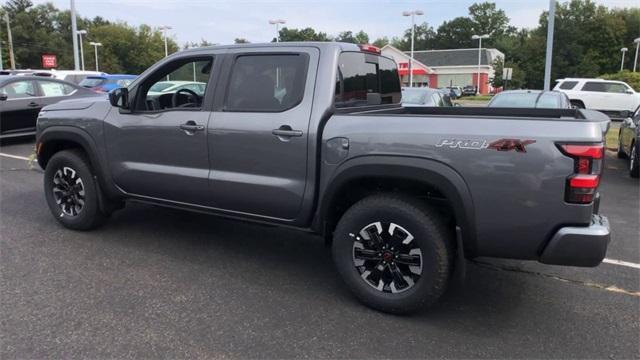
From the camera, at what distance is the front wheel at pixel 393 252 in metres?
3.46

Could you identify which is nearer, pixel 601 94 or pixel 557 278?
pixel 557 278

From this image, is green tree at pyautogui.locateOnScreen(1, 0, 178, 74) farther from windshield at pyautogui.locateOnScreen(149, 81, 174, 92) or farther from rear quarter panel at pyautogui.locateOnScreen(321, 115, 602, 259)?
rear quarter panel at pyautogui.locateOnScreen(321, 115, 602, 259)

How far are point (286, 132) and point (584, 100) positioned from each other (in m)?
21.6

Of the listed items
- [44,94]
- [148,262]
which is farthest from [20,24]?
[148,262]

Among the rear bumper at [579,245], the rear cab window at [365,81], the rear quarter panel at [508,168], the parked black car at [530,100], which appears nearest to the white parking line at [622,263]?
the rear bumper at [579,245]

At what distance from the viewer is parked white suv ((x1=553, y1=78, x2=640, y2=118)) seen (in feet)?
72.0

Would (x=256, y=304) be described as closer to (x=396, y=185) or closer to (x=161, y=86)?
(x=396, y=185)

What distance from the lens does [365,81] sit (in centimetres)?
459

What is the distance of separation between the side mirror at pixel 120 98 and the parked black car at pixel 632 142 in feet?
26.8

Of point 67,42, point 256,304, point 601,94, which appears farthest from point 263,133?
point 67,42

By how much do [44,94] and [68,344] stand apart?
10.4 m

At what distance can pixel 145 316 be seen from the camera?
3541 millimetres

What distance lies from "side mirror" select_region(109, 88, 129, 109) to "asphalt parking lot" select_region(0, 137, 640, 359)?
1.35 meters

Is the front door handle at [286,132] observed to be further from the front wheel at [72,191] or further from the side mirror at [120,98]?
the front wheel at [72,191]
